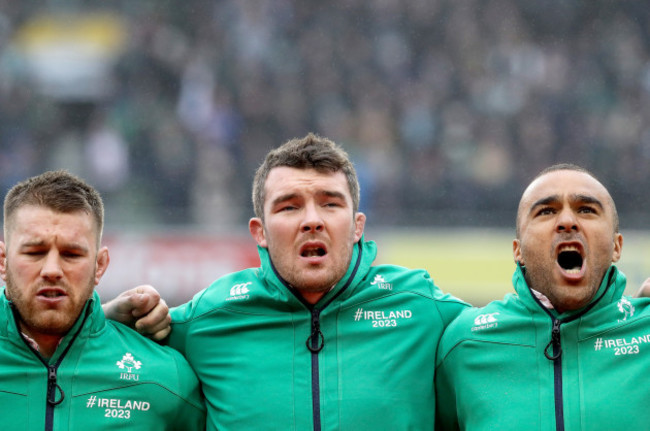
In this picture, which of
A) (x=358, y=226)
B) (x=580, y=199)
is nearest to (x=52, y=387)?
(x=358, y=226)

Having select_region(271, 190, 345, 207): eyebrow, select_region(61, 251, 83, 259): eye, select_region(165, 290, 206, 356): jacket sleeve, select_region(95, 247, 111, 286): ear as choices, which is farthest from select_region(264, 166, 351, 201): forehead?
select_region(61, 251, 83, 259): eye

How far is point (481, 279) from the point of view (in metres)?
12.0

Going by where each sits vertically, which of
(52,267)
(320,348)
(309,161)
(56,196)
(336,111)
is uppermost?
(336,111)

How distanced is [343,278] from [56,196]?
123 cm

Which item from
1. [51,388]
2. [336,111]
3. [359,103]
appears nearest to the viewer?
[51,388]

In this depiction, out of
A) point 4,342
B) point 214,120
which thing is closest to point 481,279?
point 214,120

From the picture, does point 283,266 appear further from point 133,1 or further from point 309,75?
point 133,1

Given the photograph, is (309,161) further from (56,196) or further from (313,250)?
(56,196)

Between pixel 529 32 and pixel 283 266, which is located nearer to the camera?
pixel 283 266

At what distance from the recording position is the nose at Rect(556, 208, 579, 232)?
3.83 meters

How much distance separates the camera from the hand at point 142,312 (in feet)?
13.2

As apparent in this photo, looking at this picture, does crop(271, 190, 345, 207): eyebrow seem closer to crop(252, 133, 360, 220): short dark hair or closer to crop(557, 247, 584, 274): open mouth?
crop(252, 133, 360, 220): short dark hair

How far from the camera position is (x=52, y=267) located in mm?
3730

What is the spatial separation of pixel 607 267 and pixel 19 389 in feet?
7.84
